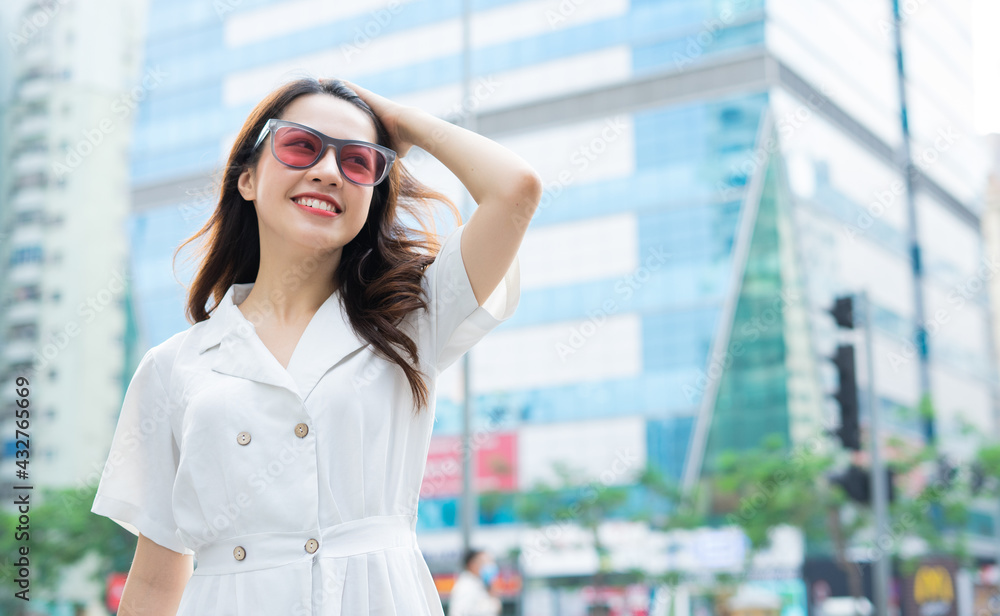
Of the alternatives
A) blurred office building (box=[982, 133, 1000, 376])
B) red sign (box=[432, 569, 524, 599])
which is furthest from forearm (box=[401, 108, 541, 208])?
blurred office building (box=[982, 133, 1000, 376])

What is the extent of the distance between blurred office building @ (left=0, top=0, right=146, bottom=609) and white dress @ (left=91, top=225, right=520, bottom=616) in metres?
20.2

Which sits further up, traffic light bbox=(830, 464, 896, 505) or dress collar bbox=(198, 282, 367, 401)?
traffic light bbox=(830, 464, 896, 505)

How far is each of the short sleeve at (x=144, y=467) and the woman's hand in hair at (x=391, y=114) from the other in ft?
1.63

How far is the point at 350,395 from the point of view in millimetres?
1376

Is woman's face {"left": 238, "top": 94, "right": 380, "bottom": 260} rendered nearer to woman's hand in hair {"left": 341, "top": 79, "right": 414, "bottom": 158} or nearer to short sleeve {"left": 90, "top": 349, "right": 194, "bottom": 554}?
woman's hand in hair {"left": 341, "top": 79, "right": 414, "bottom": 158}

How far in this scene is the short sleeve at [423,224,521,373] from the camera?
145cm

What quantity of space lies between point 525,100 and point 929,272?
54.2ft

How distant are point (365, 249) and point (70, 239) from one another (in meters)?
29.4

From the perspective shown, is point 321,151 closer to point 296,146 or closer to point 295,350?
point 296,146

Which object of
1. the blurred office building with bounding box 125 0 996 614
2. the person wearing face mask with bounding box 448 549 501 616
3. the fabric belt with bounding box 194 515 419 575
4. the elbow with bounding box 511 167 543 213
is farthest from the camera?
the blurred office building with bounding box 125 0 996 614

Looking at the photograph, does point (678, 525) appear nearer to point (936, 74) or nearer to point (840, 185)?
point (840, 185)

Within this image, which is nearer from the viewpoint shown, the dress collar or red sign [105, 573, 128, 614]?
the dress collar

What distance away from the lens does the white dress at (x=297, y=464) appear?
4.33ft

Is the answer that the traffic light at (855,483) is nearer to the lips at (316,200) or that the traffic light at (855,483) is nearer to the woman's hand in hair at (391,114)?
the woman's hand in hair at (391,114)
